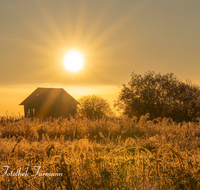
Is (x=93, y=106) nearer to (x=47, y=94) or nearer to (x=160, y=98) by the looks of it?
(x=47, y=94)

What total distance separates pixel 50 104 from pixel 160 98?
2053 centimetres

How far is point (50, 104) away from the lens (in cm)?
4659

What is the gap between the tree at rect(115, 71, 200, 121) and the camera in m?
35.8

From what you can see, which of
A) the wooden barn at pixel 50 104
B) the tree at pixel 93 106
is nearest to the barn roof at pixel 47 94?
the wooden barn at pixel 50 104

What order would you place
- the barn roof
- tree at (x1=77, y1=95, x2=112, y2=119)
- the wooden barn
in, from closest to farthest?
the wooden barn < the barn roof < tree at (x1=77, y1=95, x2=112, y2=119)

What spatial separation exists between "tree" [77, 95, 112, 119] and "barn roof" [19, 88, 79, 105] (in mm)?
9664

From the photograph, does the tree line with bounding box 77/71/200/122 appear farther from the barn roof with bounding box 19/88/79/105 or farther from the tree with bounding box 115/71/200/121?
the barn roof with bounding box 19/88/79/105

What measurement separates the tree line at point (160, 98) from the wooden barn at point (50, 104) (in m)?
11.0

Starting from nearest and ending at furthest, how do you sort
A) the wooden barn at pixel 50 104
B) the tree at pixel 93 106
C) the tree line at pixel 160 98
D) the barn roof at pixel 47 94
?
1. the tree line at pixel 160 98
2. the wooden barn at pixel 50 104
3. the barn roof at pixel 47 94
4. the tree at pixel 93 106

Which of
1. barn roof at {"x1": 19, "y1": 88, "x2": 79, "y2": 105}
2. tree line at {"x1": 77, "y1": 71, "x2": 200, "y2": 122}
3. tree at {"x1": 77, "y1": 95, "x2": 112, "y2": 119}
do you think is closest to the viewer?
tree line at {"x1": 77, "y1": 71, "x2": 200, "y2": 122}

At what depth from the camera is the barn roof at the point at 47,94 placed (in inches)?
1849

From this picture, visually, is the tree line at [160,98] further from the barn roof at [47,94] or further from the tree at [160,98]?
the barn roof at [47,94]

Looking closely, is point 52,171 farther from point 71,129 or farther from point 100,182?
point 71,129

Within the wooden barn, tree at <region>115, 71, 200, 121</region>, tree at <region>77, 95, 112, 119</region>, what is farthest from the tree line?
tree at <region>77, 95, 112, 119</region>
